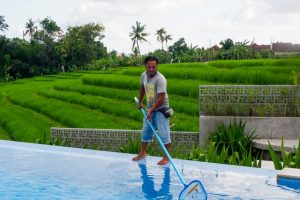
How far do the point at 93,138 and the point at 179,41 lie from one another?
118 feet

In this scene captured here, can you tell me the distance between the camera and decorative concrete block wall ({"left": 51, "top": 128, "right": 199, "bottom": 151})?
24.8ft

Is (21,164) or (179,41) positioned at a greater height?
(179,41)

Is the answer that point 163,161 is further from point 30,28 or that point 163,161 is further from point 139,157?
point 30,28

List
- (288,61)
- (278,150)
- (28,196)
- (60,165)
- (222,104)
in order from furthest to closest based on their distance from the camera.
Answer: (288,61)
(222,104)
(278,150)
(60,165)
(28,196)

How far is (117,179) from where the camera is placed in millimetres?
4746

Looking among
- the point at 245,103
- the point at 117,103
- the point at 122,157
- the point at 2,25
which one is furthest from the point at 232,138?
the point at 2,25

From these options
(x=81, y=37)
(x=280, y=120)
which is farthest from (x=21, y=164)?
(x=81, y=37)

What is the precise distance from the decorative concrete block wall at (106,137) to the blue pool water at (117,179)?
5.71ft

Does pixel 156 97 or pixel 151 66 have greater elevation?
pixel 151 66

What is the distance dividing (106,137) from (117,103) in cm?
531

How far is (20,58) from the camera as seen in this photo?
38.2 meters

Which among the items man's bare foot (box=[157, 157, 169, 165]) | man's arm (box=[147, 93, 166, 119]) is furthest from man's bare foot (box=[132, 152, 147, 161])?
man's arm (box=[147, 93, 166, 119])

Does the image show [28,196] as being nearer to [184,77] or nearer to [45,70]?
[184,77]

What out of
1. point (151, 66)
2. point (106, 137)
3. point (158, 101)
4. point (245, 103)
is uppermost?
point (151, 66)
